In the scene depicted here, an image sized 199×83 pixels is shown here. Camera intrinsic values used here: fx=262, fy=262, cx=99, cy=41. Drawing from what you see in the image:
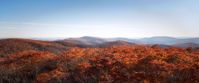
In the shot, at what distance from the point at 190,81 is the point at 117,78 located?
111 inches

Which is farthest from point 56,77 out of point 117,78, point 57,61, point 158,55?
point 158,55

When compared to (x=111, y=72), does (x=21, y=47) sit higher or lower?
lower

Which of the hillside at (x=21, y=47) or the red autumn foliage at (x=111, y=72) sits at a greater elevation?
the red autumn foliage at (x=111, y=72)

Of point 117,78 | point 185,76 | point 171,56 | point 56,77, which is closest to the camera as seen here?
point 117,78

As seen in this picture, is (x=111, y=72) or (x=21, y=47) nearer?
(x=111, y=72)

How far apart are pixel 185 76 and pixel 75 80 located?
4.79 meters

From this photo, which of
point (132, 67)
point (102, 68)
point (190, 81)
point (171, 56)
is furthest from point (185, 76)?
point (171, 56)

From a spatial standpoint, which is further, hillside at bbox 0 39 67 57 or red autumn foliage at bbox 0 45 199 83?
hillside at bbox 0 39 67 57

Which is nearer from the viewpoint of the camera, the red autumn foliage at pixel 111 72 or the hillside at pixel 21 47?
the red autumn foliage at pixel 111 72

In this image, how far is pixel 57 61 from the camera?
16031 mm

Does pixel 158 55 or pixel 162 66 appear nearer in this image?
pixel 162 66

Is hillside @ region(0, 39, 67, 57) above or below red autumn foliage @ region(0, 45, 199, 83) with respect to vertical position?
below

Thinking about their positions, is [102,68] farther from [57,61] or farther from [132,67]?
[57,61]

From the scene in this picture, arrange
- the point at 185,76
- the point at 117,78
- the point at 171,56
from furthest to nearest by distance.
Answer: the point at 171,56, the point at 185,76, the point at 117,78
